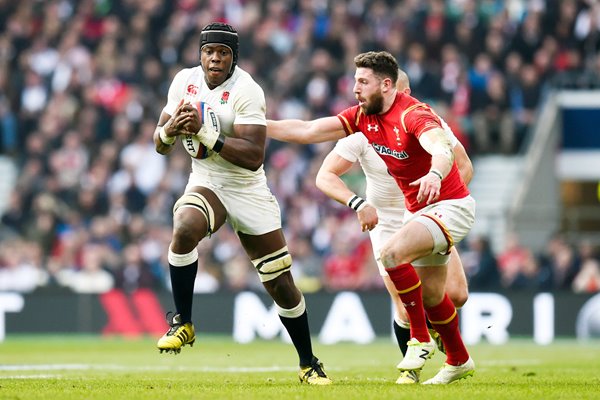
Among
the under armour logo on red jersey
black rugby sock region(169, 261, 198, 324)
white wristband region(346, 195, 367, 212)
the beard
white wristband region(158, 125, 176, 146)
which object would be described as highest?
the under armour logo on red jersey

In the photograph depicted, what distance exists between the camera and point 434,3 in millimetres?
27219

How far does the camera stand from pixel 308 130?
1170cm

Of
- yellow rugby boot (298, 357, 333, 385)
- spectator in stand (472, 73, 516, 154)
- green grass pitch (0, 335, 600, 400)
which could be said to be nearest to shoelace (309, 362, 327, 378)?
yellow rugby boot (298, 357, 333, 385)

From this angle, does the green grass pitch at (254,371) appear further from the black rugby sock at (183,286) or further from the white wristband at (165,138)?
the white wristband at (165,138)

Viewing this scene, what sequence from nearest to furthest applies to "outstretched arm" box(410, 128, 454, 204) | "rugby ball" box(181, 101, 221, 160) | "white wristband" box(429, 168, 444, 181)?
1. "outstretched arm" box(410, 128, 454, 204)
2. "white wristband" box(429, 168, 444, 181)
3. "rugby ball" box(181, 101, 221, 160)

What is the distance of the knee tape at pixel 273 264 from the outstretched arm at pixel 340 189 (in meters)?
0.71

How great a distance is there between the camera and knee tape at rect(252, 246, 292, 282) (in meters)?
11.1

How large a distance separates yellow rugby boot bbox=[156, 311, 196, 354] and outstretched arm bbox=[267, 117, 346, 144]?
1.91 metres

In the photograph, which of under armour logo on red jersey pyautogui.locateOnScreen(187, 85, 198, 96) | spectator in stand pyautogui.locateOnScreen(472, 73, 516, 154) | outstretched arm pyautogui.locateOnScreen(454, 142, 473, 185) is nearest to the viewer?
under armour logo on red jersey pyautogui.locateOnScreen(187, 85, 198, 96)

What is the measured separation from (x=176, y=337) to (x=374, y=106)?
2.50m

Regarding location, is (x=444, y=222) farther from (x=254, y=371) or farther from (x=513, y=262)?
(x=513, y=262)

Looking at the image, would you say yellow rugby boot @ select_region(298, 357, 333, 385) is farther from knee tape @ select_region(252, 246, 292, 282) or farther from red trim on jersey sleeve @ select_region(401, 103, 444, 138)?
red trim on jersey sleeve @ select_region(401, 103, 444, 138)

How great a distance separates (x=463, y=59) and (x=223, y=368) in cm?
1332

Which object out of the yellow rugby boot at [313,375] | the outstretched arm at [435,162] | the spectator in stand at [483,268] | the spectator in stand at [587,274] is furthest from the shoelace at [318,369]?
the spectator in stand at [587,274]
